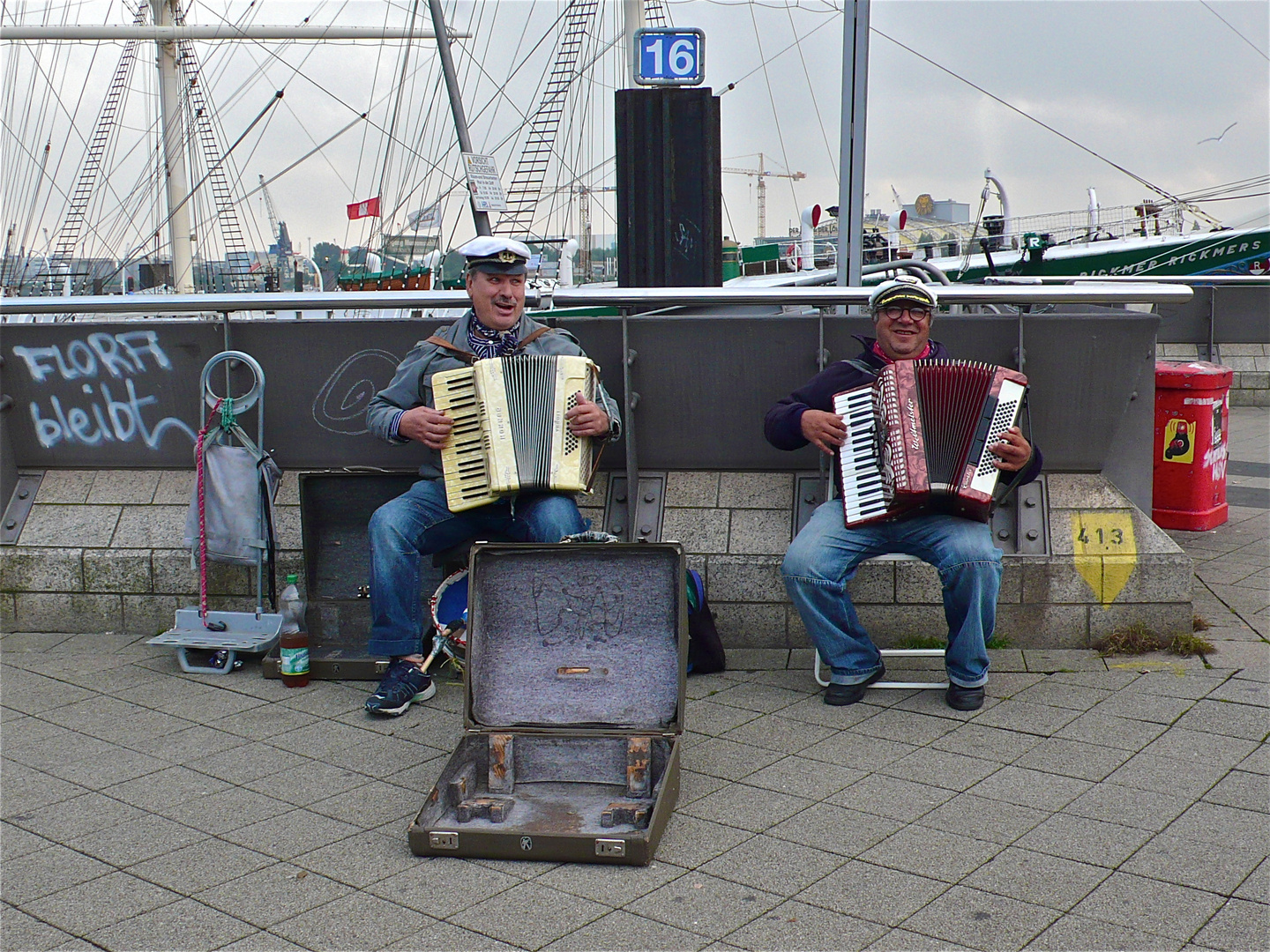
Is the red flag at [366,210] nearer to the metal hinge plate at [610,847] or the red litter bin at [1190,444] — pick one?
the red litter bin at [1190,444]

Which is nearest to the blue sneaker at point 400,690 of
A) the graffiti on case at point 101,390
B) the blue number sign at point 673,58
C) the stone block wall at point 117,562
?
the stone block wall at point 117,562

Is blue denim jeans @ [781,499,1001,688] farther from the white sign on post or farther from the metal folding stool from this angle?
the white sign on post

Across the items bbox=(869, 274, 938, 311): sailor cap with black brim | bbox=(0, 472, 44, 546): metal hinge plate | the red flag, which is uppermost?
the red flag

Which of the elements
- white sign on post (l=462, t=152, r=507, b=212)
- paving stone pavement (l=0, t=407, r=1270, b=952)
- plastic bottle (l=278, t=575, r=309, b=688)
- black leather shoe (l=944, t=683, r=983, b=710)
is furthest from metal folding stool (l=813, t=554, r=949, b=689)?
white sign on post (l=462, t=152, r=507, b=212)

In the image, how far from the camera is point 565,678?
4023 mm

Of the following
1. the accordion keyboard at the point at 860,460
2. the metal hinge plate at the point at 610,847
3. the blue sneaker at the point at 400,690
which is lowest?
the metal hinge plate at the point at 610,847

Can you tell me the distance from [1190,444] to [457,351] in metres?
4.07

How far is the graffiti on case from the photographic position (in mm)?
5758

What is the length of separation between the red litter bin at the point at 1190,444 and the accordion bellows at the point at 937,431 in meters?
2.45

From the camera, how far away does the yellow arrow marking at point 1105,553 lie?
517cm

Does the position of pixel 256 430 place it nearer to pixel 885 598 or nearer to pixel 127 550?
pixel 127 550

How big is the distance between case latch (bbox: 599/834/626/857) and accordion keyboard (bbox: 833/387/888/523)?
1810 millimetres

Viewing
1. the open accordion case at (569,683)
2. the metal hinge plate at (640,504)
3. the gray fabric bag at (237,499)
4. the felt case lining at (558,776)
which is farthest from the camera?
the metal hinge plate at (640,504)

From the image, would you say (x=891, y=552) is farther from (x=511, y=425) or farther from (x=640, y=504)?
(x=511, y=425)
